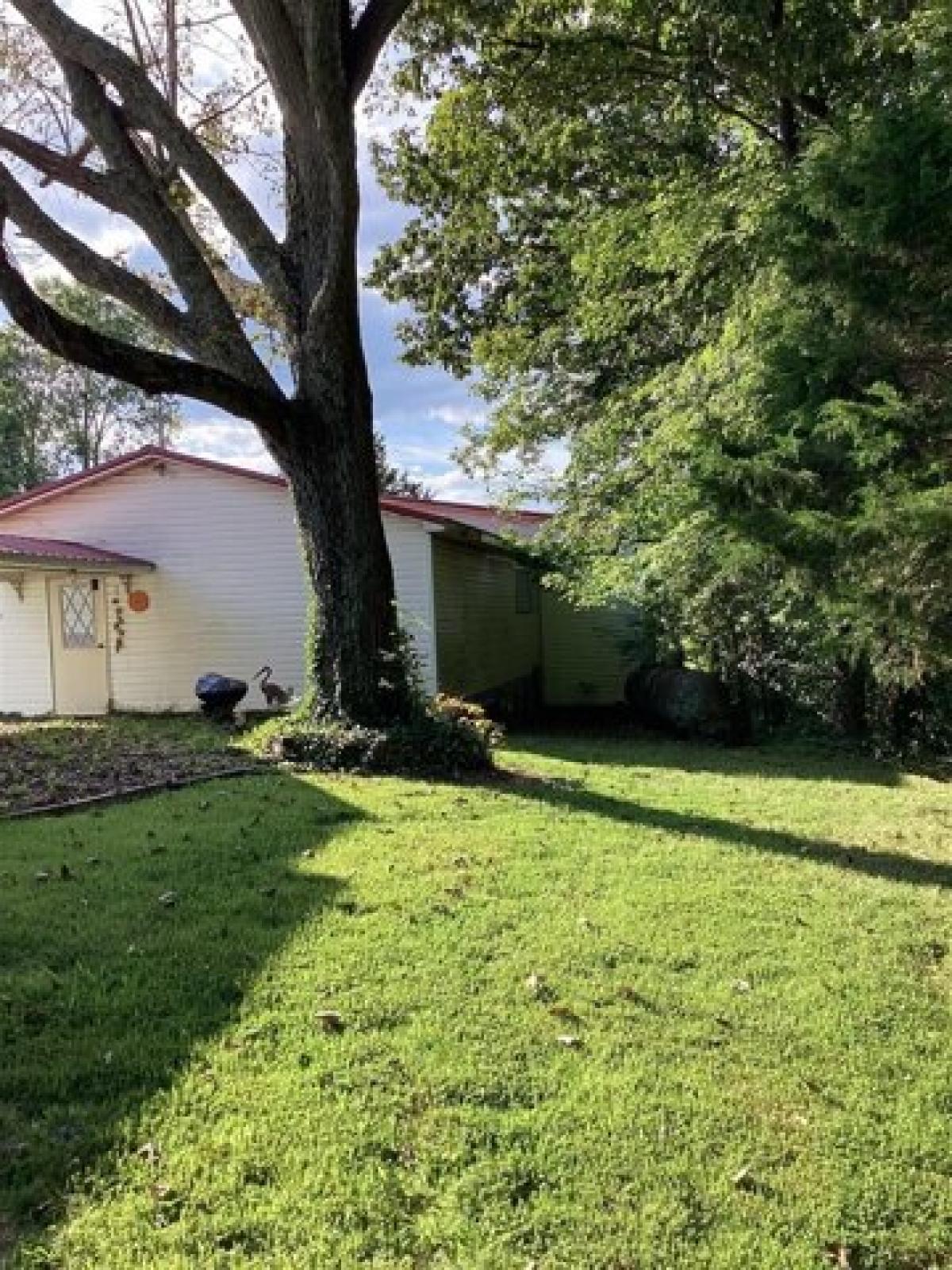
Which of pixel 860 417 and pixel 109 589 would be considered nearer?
pixel 860 417

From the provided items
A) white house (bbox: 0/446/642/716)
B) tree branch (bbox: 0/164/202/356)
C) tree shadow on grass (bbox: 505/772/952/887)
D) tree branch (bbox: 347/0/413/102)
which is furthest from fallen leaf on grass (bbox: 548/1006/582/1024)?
white house (bbox: 0/446/642/716)

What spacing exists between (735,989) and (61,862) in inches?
142

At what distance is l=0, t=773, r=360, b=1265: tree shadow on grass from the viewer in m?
2.81

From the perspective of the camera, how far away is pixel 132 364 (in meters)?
7.92

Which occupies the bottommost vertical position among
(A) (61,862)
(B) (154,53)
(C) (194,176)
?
(A) (61,862)

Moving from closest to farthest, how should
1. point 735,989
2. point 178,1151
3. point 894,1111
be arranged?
point 178,1151
point 894,1111
point 735,989

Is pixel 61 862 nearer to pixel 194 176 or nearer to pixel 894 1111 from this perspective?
pixel 894 1111

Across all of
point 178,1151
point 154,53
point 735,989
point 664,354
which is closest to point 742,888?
point 735,989

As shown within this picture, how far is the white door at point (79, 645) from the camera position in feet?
50.6

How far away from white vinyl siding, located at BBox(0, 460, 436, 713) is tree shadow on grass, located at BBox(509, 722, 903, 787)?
3.21 meters

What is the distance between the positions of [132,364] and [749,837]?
19.2ft

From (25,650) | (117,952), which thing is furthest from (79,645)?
(117,952)

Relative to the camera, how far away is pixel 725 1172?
278 centimetres

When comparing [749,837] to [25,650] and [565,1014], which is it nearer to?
[565,1014]
